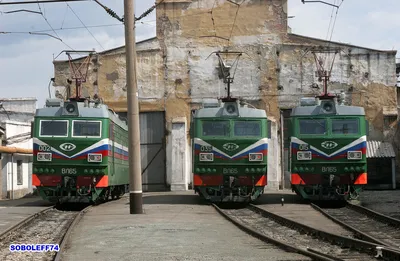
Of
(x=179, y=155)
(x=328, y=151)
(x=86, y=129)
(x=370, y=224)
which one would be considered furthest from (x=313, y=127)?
(x=179, y=155)

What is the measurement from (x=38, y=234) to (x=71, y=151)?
6929mm

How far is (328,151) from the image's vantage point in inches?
825

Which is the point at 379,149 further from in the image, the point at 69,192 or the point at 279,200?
the point at 69,192

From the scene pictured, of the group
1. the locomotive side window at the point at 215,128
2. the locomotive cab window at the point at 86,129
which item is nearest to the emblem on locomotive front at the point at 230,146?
the locomotive side window at the point at 215,128

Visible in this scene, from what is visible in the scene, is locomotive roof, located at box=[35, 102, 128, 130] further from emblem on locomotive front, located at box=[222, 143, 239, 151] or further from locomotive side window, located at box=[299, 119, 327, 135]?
locomotive side window, located at box=[299, 119, 327, 135]

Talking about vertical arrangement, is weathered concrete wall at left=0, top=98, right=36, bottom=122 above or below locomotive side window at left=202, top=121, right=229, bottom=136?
above

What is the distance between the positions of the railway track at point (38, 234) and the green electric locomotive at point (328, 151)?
760 cm

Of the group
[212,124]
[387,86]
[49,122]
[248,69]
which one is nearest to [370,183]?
[387,86]

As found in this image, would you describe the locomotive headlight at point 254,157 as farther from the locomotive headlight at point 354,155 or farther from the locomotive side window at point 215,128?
the locomotive headlight at point 354,155

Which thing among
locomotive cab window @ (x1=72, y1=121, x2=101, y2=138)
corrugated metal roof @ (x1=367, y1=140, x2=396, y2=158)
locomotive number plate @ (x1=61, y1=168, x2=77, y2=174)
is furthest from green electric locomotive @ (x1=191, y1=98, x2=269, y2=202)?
corrugated metal roof @ (x1=367, y1=140, x2=396, y2=158)

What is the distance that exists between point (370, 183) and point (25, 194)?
61.8 ft

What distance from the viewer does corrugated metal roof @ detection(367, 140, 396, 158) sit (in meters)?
33.2

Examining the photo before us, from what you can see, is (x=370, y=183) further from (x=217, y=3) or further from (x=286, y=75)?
(x=217, y=3)

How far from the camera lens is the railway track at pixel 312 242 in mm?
9734
